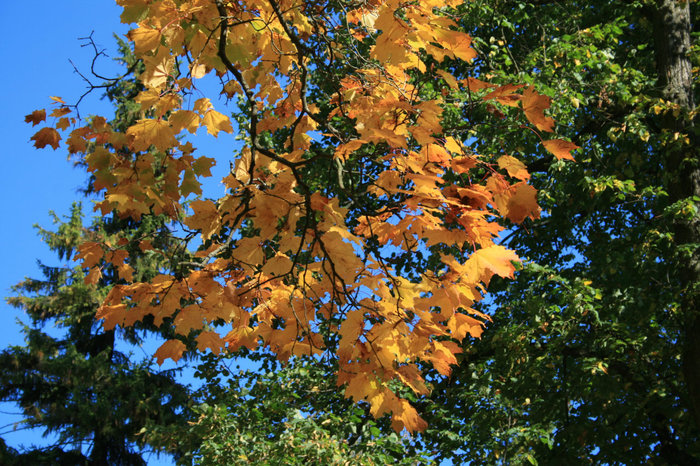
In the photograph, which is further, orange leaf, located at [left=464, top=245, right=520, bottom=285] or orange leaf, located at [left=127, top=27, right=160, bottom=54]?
orange leaf, located at [left=127, top=27, right=160, bottom=54]

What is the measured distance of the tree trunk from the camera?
6.21m

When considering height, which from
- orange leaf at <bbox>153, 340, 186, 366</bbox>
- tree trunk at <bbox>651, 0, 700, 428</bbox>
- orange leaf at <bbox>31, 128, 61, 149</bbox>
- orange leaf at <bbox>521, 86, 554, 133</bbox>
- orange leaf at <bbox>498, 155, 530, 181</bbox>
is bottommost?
orange leaf at <bbox>153, 340, 186, 366</bbox>

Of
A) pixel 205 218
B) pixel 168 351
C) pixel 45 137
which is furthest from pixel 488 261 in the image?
pixel 45 137

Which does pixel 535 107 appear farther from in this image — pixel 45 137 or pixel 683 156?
pixel 683 156

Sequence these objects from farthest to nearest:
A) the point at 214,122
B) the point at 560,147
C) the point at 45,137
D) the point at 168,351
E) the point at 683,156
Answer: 1. the point at 683,156
2. the point at 45,137
3. the point at 168,351
4. the point at 214,122
5. the point at 560,147

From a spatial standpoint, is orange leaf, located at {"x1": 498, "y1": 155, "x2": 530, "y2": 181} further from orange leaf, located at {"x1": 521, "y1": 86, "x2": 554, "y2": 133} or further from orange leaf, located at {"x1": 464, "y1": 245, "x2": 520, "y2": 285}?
orange leaf, located at {"x1": 464, "y1": 245, "x2": 520, "y2": 285}

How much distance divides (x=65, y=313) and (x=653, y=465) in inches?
490

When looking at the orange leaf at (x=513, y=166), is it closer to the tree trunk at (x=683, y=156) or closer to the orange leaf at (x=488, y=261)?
the orange leaf at (x=488, y=261)

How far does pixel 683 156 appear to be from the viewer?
701 cm

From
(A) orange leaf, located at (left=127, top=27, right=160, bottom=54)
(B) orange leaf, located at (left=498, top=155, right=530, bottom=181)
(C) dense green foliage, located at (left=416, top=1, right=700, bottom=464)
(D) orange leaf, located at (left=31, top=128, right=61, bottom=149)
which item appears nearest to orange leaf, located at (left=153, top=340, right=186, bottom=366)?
(D) orange leaf, located at (left=31, top=128, right=61, bottom=149)

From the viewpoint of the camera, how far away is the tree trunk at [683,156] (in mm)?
6215

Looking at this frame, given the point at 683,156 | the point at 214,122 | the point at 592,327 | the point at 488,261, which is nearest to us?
the point at 488,261

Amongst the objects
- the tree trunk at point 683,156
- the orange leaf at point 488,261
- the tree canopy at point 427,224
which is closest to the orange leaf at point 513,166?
the tree canopy at point 427,224

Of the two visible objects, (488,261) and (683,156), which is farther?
(683,156)
